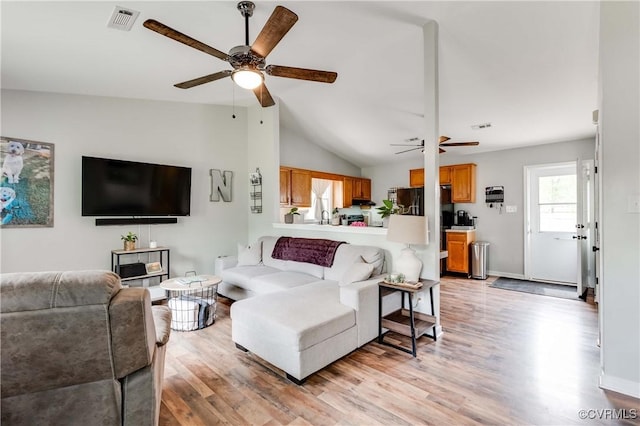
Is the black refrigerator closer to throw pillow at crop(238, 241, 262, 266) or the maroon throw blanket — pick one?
the maroon throw blanket

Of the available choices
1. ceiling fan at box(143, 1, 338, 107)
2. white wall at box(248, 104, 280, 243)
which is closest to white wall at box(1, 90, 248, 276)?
white wall at box(248, 104, 280, 243)

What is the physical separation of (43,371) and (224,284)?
10.3 ft

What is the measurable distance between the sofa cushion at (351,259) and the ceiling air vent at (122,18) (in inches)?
117

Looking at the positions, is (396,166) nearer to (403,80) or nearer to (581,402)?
(403,80)

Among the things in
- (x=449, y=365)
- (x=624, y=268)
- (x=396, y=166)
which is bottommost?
(x=449, y=365)

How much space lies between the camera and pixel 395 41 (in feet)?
10.3

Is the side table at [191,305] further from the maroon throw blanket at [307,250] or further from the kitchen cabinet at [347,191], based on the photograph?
the kitchen cabinet at [347,191]

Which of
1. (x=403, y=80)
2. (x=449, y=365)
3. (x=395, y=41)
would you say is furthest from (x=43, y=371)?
(x=403, y=80)

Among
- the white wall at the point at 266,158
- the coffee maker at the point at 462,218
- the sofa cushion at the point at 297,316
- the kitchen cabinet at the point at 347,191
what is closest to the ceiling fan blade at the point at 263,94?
the white wall at the point at 266,158

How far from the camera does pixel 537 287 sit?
4969mm

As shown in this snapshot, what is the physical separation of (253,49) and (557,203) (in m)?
5.65

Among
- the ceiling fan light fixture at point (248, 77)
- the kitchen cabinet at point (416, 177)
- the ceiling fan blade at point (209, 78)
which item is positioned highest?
the ceiling fan blade at point (209, 78)

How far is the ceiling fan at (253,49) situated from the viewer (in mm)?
1966

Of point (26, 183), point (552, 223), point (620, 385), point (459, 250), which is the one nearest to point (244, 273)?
point (26, 183)
